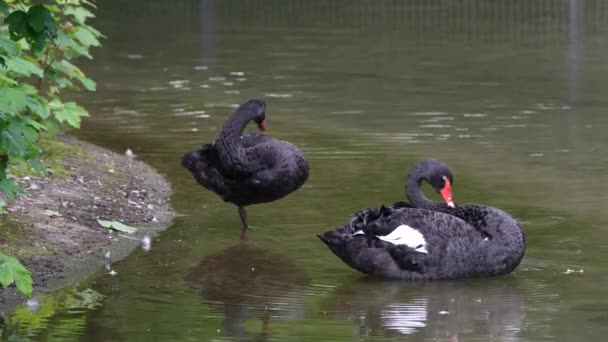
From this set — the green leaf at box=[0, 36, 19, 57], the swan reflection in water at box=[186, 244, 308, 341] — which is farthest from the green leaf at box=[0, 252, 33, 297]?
the green leaf at box=[0, 36, 19, 57]

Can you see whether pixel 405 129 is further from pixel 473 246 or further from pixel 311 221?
pixel 473 246

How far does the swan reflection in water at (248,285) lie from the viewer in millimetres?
7398

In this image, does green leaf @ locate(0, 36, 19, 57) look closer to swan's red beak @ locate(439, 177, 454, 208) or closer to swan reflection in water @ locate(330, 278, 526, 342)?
swan reflection in water @ locate(330, 278, 526, 342)

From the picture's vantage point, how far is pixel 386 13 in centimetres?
2080

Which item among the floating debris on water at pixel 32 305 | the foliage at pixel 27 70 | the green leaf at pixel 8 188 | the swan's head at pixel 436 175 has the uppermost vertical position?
the foliage at pixel 27 70

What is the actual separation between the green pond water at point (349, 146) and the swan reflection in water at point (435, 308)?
0.06 ft

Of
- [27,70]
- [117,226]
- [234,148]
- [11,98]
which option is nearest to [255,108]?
[234,148]

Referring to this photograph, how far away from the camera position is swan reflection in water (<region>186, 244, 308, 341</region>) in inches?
291

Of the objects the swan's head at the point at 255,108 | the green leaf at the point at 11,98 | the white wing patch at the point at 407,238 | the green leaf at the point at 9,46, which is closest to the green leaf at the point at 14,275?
the green leaf at the point at 11,98

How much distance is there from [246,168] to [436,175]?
1.45m

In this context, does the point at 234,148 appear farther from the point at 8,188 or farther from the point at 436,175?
the point at 8,188

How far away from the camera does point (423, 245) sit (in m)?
8.09

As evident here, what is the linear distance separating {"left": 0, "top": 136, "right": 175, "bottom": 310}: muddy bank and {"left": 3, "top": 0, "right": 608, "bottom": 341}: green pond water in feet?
0.65

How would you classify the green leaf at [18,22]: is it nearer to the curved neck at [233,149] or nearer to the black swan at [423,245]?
the black swan at [423,245]
